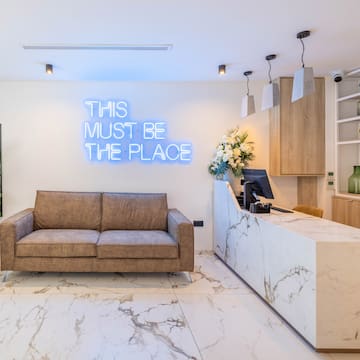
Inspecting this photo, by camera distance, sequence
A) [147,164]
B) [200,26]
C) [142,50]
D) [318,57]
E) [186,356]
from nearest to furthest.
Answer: [186,356] → [200,26] → [142,50] → [318,57] → [147,164]

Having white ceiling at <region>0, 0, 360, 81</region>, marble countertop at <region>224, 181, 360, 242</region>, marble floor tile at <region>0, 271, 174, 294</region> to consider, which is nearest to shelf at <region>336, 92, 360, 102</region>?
white ceiling at <region>0, 0, 360, 81</region>

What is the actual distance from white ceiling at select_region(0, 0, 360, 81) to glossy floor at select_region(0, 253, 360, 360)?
8.10ft

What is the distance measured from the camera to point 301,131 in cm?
429

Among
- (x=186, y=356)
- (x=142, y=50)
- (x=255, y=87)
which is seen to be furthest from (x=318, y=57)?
(x=186, y=356)

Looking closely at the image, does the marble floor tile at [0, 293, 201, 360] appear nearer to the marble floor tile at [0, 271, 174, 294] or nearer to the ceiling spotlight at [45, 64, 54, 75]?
the marble floor tile at [0, 271, 174, 294]

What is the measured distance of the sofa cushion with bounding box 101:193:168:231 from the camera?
420cm

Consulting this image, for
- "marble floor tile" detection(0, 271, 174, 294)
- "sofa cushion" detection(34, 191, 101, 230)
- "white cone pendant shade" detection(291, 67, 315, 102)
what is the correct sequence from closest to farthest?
"white cone pendant shade" detection(291, 67, 315, 102) < "marble floor tile" detection(0, 271, 174, 294) < "sofa cushion" detection(34, 191, 101, 230)

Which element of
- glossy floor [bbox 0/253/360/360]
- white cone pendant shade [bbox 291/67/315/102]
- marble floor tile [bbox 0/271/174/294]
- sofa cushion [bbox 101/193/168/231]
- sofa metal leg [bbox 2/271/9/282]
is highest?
white cone pendant shade [bbox 291/67/315/102]

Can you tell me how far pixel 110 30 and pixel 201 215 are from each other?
2775 millimetres

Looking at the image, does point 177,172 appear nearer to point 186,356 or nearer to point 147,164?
point 147,164

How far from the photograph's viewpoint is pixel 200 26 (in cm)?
276

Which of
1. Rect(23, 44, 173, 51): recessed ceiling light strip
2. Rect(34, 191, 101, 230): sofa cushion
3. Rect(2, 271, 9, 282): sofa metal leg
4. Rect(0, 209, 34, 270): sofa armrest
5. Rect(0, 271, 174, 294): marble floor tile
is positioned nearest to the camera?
Rect(23, 44, 173, 51): recessed ceiling light strip

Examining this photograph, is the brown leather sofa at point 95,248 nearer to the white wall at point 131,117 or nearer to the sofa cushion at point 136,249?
the sofa cushion at point 136,249

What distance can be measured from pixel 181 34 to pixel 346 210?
9.45 ft
